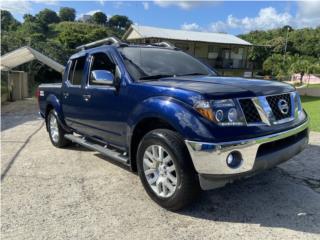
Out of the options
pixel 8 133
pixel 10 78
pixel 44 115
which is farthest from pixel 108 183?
pixel 10 78

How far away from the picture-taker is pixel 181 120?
3371 mm

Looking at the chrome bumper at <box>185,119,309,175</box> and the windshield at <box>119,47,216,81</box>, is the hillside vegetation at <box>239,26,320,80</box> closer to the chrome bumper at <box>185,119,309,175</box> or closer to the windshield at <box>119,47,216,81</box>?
the windshield at <box>119,47,216,81</box>

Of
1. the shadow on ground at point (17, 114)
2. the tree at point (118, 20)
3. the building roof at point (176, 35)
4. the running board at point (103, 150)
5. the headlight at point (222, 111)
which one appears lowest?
the shadow on ground at point (17, 114)

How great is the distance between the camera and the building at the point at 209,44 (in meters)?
32.5

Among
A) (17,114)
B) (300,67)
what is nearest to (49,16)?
(300,67)

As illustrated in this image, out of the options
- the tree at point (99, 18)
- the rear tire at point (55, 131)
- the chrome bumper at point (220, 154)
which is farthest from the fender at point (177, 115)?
the tree at point (99, 18)

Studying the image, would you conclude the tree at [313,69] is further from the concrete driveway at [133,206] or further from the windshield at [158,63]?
the windshield at [158,63]

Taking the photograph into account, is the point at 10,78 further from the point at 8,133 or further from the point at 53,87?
the point at 53,87

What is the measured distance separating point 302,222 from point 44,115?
566cm

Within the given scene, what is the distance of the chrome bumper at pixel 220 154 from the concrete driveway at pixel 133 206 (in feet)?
2.08

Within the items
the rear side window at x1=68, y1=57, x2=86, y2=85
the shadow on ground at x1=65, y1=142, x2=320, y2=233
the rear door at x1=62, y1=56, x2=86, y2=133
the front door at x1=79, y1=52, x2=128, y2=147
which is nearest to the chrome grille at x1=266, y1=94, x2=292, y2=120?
the shadow on ground at x1=65, y1=142, x2=320, y2=233

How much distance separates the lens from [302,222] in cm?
344

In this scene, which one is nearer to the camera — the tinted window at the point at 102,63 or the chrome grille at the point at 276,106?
the chrome grille at the point at 276,106

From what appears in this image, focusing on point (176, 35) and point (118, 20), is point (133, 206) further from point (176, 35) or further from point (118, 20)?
point (118, 20)
